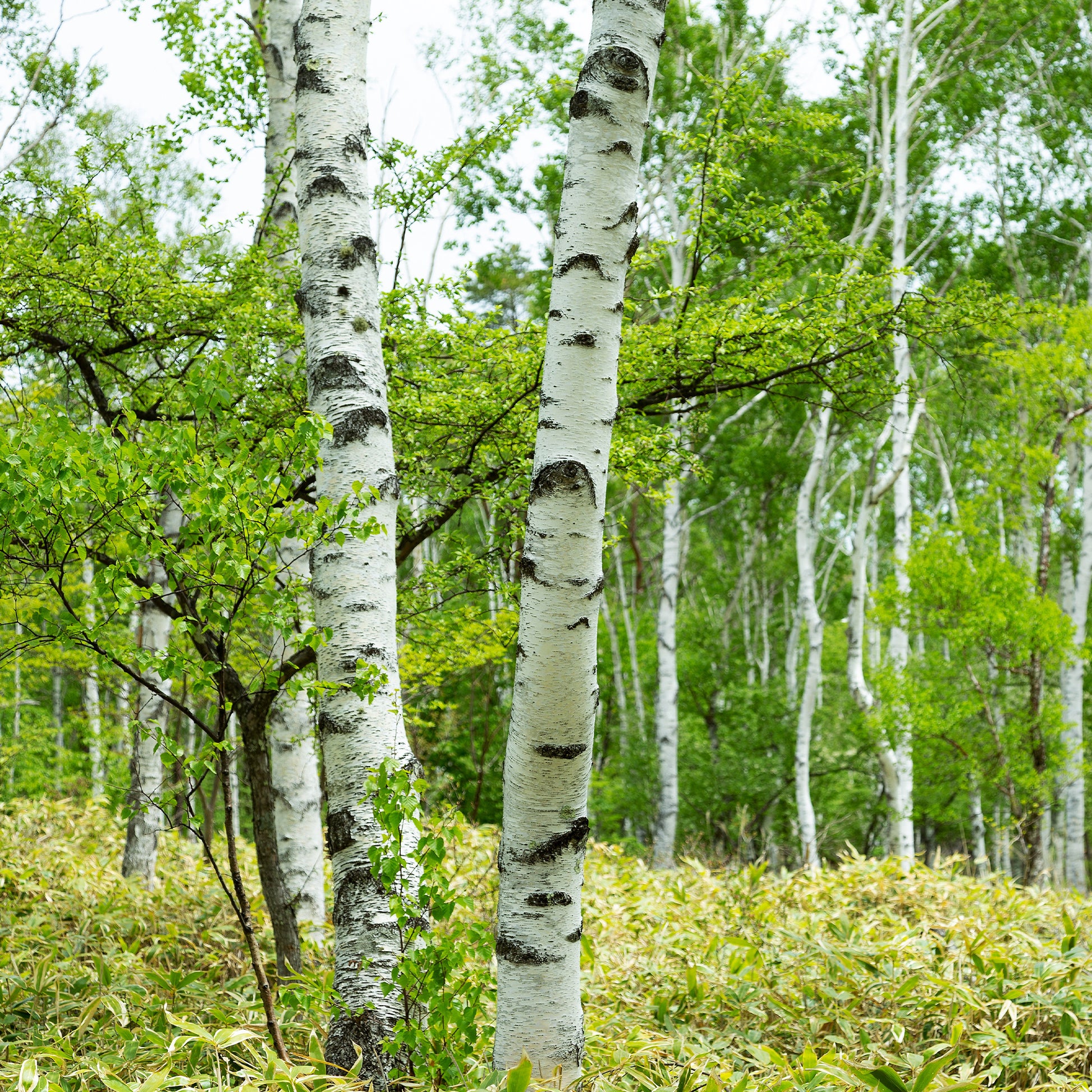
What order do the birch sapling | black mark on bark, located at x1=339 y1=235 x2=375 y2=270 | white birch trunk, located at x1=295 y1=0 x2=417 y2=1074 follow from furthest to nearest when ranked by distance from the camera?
the birch sapling → black mark on bark, located at x1=339 y1=235 x2=375 y2=270 → white birch trunk, located at x1=295 y1=0 x2=417 y2=1074

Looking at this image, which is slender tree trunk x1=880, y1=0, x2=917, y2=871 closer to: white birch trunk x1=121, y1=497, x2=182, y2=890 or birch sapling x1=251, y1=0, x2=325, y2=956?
birch sapling x1=251, y1=0, x2=325, y2=956

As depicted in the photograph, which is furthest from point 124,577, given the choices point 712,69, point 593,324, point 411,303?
point 712,69

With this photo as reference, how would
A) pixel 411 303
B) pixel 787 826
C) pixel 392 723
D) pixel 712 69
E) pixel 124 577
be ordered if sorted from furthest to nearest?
pixel 787 826 → pixel 712 69 → pixel 411 303 → pixel 392 723 → pixel 124 577

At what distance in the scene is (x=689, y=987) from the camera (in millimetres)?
3639

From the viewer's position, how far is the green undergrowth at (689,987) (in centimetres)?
257

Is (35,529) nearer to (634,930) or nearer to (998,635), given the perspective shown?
(634,930)

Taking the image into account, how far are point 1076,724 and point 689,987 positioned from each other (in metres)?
8.61

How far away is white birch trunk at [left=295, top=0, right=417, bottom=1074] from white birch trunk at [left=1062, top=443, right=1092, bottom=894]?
954cm

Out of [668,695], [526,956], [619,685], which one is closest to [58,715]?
[619,685]

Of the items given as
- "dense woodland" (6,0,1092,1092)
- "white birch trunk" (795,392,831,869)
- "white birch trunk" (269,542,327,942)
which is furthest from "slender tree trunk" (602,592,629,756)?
"white birch trunk" (269,542,327,942)

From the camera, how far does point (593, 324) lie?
2.26m

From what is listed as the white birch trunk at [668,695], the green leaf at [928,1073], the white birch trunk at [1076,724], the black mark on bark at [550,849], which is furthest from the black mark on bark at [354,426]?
the white birch trunk at [1076,724]

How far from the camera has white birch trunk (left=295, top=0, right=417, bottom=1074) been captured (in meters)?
2.55

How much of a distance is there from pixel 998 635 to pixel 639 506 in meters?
8.87
